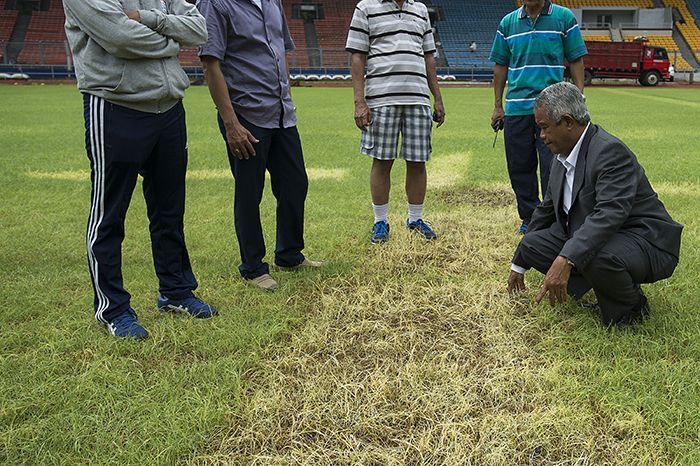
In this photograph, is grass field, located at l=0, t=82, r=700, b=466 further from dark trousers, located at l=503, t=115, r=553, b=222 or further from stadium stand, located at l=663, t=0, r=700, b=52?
stadium stand, located at l=663, t=0, r=700, b=52

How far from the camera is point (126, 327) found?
2.80 meters

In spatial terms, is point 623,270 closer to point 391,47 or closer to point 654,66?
point 391,47

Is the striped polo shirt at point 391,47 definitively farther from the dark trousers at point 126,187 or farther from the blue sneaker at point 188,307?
the blue sneaker at point 188,307

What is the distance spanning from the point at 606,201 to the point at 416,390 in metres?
1.21

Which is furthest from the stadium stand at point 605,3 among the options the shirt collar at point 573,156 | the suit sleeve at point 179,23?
the suit sleeve at point 179,23

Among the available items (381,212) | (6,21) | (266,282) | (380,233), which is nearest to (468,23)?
(6,21)

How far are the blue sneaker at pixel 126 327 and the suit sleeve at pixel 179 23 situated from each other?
143cm

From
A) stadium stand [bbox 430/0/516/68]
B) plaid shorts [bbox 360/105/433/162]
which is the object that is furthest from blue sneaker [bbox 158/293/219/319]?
stadium stand [bbox 430/0/516/68]

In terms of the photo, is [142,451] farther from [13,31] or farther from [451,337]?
[13,31]

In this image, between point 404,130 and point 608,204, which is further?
point 404,130

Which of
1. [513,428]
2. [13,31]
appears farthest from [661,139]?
[13,31]

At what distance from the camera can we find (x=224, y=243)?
439 centimetres

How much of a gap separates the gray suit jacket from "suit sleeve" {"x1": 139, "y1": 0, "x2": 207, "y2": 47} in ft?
6.57

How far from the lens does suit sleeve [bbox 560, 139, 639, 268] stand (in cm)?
247
